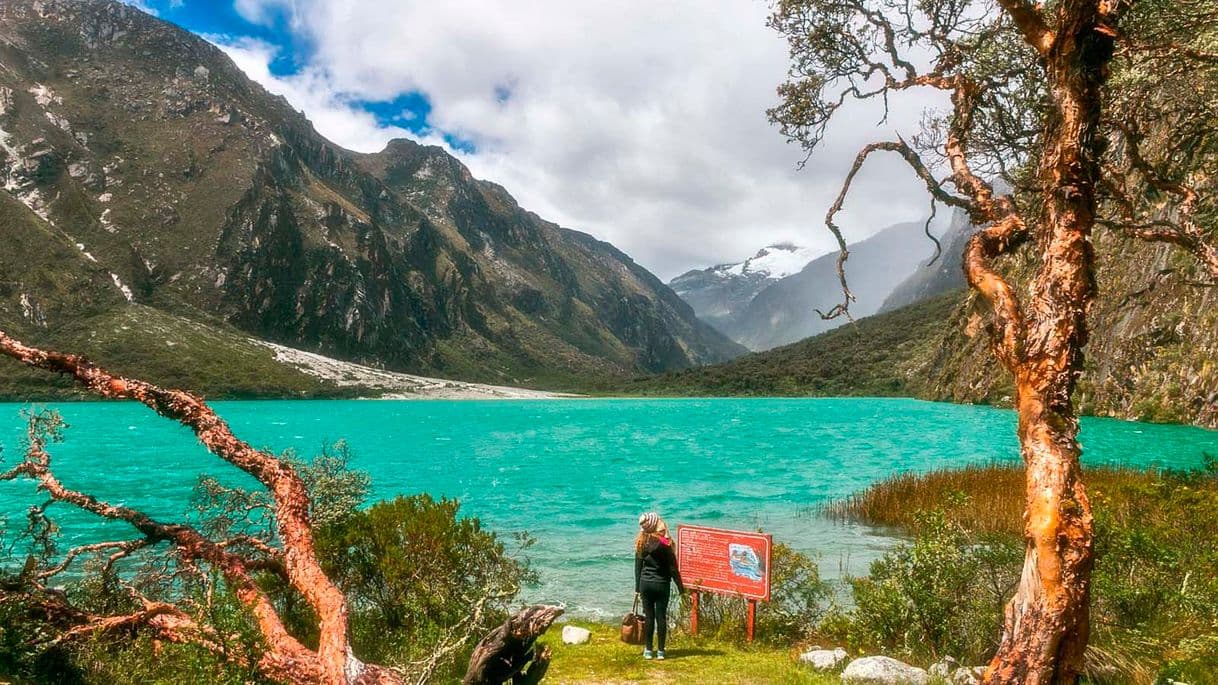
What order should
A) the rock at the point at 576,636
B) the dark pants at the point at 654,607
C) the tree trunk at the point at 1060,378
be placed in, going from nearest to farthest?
the tree trunk at the point at 1060,378, the dark pants at the point at 654,607, the rock at the point at 576,636

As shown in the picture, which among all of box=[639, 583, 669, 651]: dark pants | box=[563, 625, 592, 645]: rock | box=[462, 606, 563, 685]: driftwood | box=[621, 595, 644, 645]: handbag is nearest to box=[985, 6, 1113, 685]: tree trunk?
box=[462, 606, 563, 685]: driftwood

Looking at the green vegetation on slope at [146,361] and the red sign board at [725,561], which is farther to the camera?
the green vegetation on slope at [146,361]

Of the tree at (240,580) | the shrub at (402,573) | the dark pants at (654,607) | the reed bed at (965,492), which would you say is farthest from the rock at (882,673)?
the reed bed at (965,492)

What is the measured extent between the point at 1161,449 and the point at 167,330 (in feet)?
707

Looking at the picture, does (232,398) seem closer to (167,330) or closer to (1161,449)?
(167,330)

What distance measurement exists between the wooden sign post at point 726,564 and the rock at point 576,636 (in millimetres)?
1878

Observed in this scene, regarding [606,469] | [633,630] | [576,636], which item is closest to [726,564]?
[633,630]

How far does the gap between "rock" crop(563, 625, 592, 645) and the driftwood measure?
5.52 meters

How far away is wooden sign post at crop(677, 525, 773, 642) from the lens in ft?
36.4

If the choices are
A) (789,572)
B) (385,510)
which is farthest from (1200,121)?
(385,510)

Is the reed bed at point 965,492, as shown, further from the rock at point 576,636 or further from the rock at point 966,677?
the rock at point 966,677

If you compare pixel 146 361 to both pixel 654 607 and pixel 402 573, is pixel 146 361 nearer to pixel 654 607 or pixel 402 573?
pixel 402 573

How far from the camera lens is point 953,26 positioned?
9320 millimetres

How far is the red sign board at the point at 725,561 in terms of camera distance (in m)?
11.1
